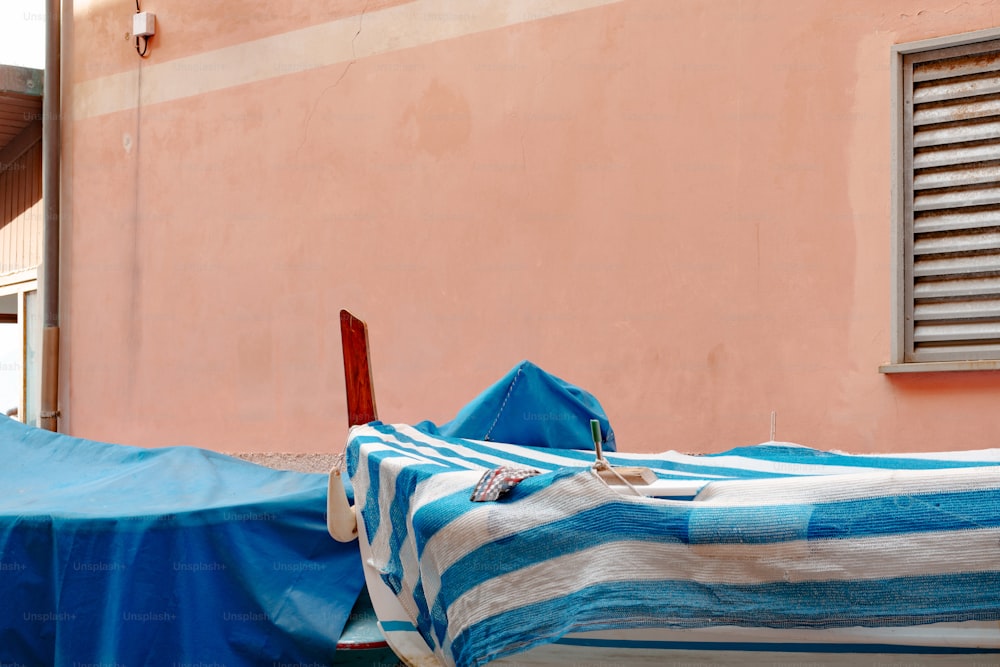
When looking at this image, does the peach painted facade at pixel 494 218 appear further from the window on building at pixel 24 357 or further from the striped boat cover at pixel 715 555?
the striped boat cover at pixel 715 555

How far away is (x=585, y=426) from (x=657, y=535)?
2112mm

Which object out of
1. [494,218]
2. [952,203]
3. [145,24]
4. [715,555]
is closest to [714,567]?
[715,555]

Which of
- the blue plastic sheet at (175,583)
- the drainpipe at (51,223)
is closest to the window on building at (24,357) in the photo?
the drainpipe at (51,223)

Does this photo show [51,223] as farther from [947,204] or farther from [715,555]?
[715,555]

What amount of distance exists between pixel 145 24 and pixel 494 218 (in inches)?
134

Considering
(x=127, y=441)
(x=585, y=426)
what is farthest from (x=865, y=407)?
(x=127, y=441)

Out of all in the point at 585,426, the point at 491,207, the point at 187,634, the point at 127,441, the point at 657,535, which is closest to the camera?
the point at 657,535

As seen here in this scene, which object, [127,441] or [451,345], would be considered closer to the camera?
[451,345]

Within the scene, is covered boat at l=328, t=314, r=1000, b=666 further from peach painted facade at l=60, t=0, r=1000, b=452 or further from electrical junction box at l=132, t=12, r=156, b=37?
electrical junction box at l=132, t=12, r=156, b=37

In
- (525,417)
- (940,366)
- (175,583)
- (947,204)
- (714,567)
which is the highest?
(947,204)

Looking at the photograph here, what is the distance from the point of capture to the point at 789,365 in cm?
485

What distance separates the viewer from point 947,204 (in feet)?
15.0

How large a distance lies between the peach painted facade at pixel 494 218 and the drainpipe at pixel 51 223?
0.36ft

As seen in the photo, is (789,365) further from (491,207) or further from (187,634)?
(187,634)
